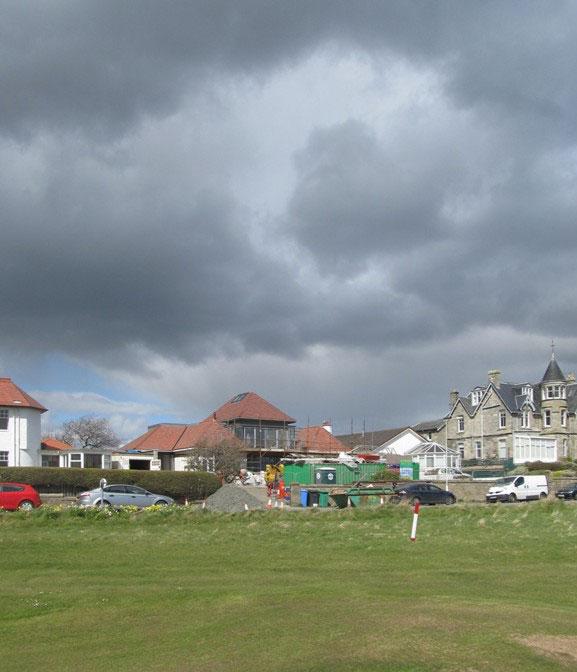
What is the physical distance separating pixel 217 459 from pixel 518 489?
28.1 metres

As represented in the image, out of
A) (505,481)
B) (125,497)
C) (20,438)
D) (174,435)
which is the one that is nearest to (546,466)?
(505,481)

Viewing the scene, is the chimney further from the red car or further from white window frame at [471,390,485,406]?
the red car

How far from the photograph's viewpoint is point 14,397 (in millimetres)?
66750

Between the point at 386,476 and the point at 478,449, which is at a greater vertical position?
the point at 478,449

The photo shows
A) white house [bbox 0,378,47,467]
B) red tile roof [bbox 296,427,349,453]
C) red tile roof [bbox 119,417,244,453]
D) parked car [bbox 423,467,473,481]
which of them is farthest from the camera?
red tile roof [bbox 296,427,349,453]

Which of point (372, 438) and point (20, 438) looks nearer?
point (20, 438)

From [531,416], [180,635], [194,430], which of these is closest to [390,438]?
[531,416]

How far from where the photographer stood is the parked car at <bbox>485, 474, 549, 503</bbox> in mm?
49344

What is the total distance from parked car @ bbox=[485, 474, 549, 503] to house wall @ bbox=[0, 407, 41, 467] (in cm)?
3717

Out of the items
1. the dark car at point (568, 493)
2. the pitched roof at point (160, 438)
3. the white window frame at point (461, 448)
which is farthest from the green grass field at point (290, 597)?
the white window frame at point (461, 448)

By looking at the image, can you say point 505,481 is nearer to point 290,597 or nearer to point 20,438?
point 20,438

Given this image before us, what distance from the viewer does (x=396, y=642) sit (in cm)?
927

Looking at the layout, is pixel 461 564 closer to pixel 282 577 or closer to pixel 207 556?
pixel 282 577

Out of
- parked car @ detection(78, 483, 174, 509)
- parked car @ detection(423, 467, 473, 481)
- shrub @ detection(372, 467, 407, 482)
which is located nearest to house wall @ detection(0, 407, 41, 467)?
parked car @ detection(78, 483, 174, 509)
